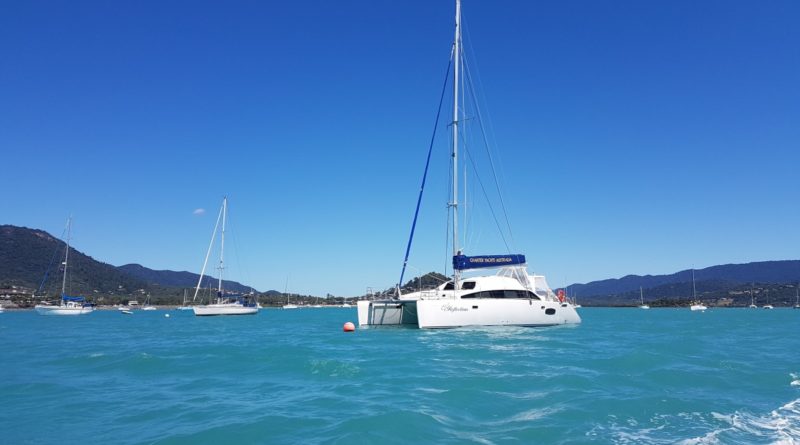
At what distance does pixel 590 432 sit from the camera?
7961 mm

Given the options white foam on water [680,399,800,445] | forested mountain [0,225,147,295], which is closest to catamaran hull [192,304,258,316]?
white foam on water [680,399,800,445]

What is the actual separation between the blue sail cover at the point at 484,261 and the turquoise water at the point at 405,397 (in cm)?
933

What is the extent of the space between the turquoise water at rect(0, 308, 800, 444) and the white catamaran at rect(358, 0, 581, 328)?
6953 mm

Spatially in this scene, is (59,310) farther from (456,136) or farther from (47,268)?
(47,268)

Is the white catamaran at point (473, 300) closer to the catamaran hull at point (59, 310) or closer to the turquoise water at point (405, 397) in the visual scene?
the turquoise water at point (405, 397)

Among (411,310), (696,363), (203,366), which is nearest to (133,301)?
(411,310)

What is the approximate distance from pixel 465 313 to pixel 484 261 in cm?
404

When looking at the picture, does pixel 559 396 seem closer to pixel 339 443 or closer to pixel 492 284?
pixel 339 443

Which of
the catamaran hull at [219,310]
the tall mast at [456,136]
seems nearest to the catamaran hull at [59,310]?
the catamaran hull at [219,310]

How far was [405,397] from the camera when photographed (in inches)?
413

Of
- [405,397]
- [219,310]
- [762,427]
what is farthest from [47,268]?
[762,427]

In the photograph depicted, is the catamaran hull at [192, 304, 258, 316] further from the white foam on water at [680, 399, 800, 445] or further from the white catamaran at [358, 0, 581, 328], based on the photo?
the white foam on water at [680, 399, 800, 445]

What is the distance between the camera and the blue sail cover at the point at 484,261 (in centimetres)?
2812

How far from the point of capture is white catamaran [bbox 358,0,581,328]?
2608 cm
